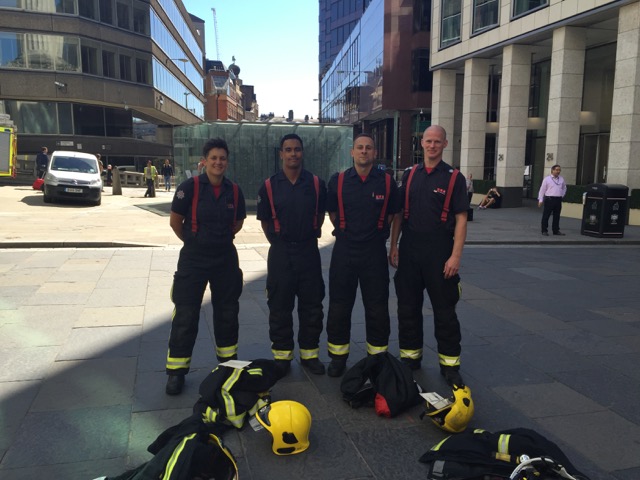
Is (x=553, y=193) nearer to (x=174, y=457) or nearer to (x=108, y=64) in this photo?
(x=174, y=457)

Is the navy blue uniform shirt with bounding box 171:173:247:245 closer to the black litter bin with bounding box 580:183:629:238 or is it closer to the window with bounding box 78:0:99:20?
the black litter bin with bounding box 580:183:629:238

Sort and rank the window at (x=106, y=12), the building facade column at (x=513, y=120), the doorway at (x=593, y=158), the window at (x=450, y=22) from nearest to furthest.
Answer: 1. the building facade column at (x=513, y=120)
2. the doorway at (x=593, y=158)
3. the window at (x=450, y=22)
4. the window at (x=106, y=12)

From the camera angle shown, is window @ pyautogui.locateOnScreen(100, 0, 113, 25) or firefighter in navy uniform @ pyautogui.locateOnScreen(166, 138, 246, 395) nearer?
firefighter in navy uniform @ pyautogui.locateOnScreen(166, 138, 246, 395)

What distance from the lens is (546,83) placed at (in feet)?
87.6

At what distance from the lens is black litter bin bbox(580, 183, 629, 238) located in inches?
524

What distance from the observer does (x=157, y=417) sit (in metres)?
3.63

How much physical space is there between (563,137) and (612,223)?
6.81 meters

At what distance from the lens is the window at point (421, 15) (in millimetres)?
38188

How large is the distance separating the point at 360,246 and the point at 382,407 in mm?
1288

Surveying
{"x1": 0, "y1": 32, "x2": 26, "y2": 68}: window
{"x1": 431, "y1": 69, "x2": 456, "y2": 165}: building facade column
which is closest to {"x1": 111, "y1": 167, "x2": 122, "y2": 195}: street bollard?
{"x1": 0, "y1": 32, "x2": 26, "y2": 68}: window

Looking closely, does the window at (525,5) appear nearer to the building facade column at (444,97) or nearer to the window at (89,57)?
the building facade column at (444,97)

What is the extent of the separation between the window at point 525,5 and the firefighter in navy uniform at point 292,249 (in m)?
19.2

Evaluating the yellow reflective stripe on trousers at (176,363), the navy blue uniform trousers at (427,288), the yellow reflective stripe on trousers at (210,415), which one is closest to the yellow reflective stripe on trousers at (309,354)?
the navy blue uniform trousers at (427,288)

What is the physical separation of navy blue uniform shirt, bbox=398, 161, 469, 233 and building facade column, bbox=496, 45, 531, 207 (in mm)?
19716
